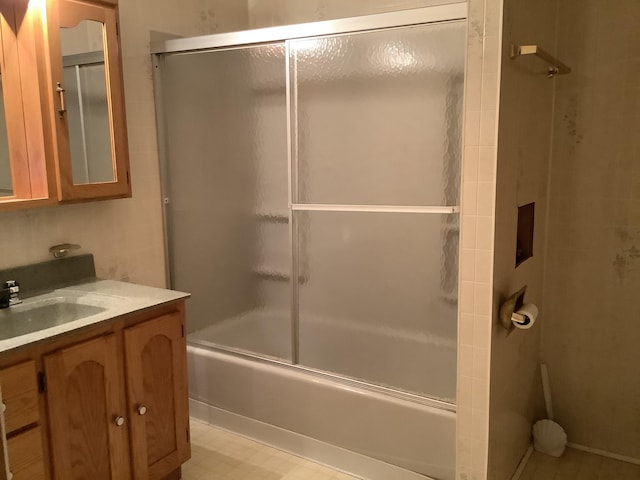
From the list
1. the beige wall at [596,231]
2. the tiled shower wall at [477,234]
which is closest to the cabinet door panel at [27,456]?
the tiled shower wall at [477,234]

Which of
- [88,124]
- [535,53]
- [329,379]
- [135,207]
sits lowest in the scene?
[329,379]

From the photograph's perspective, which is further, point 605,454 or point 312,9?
point 312,9

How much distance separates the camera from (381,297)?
217 centimetres

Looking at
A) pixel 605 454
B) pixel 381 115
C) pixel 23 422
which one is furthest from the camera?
pixel 605 454

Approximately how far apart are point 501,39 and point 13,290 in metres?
1.82

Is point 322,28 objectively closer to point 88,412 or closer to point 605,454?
point 88,412

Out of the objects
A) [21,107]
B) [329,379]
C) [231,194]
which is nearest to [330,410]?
[329,379]

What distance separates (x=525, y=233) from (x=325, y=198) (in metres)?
0.81

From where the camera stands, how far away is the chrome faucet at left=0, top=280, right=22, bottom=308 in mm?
1885

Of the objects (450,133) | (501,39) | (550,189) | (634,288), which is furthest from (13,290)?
(634,288)

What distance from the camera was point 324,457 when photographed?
233 centimetres

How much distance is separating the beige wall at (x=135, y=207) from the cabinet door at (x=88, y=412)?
58cm

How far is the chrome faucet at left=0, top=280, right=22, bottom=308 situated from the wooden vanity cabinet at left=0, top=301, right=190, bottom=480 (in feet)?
1.18

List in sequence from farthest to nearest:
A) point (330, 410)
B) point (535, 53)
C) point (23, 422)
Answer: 1. point (330, 410)
2. point (535, 53)
3. point (23, 422)
